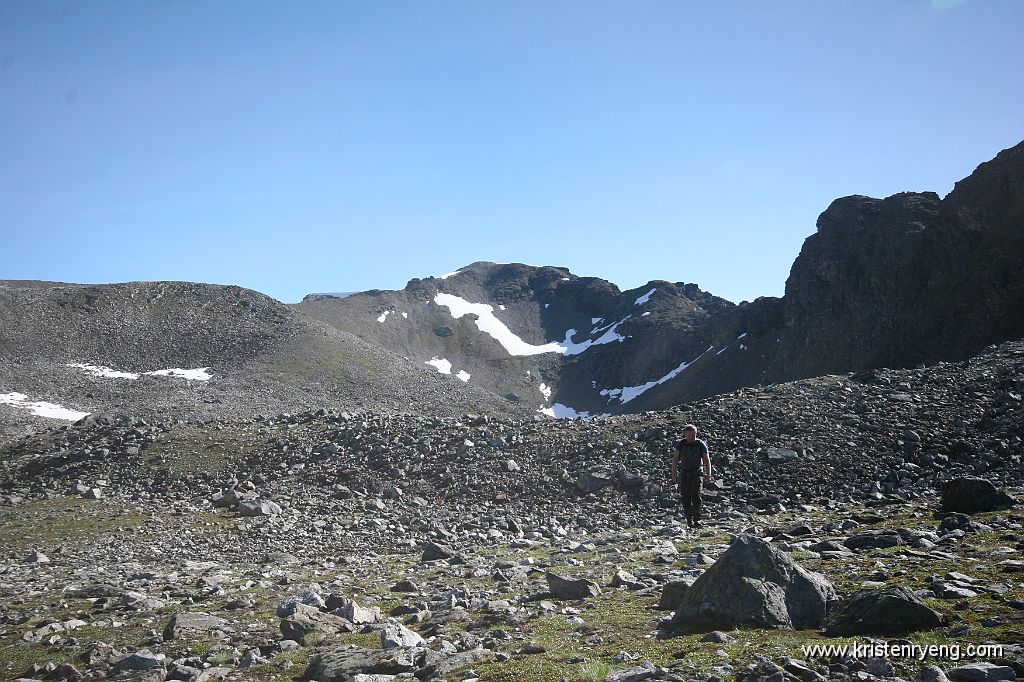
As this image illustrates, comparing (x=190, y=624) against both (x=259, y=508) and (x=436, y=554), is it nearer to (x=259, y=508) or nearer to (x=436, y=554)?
(x=436, y=554)

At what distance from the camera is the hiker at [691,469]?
18391 millimetres

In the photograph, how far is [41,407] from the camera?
71.6 meters

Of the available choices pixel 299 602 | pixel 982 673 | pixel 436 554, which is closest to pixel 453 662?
pixel 299 602

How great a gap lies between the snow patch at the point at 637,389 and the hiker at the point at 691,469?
423 ft

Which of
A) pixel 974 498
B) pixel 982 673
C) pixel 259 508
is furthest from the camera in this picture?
pixel 259 508

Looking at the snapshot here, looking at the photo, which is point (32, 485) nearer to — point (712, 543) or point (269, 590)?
point (269, 590)

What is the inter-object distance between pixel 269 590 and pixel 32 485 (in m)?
20.1

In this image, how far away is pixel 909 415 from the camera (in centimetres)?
2608

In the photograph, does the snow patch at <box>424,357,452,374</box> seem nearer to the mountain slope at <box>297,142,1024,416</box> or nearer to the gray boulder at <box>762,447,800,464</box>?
the mountain slope at <box>297,142,1024,416</box>

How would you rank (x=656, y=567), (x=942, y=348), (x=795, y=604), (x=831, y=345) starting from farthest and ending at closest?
(x=831, y=345) < (x=942, y=348) < (x=656, y=567) < (x=795, y=604)

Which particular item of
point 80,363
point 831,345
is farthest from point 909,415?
point 80,363

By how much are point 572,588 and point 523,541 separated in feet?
23.0

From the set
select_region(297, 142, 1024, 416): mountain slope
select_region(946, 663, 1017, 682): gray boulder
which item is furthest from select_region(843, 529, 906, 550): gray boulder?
select_region(297, 142, 1024, 416): mountain slope

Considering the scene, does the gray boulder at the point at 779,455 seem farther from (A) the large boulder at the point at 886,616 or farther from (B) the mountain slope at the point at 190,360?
(B) the mountain slope at the point at 190,360
